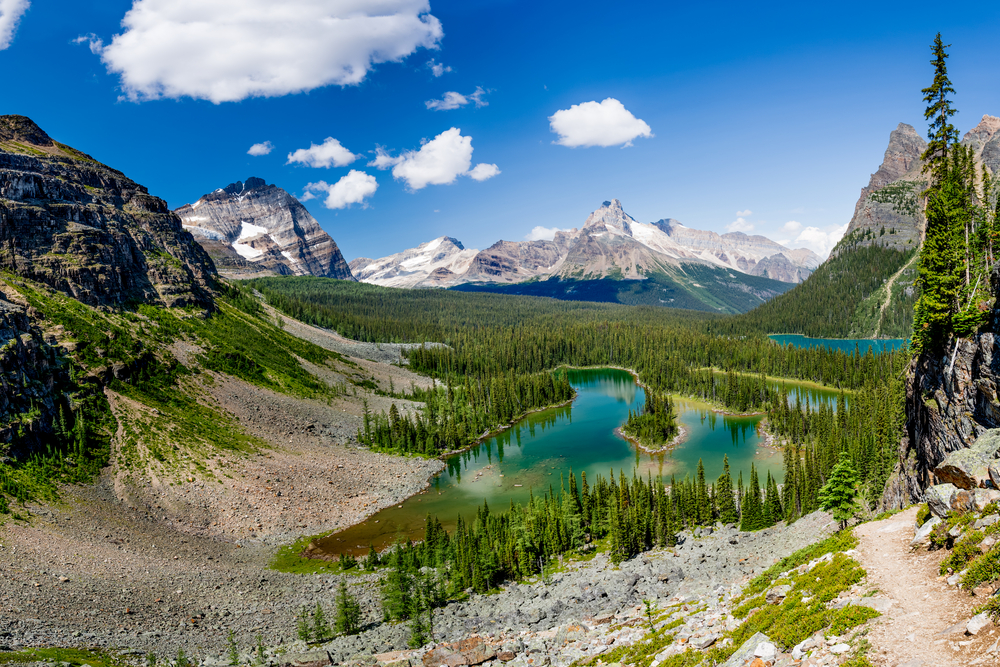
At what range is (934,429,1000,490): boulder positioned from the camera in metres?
21.8

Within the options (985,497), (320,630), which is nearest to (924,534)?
(985,497)

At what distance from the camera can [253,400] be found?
303 ft

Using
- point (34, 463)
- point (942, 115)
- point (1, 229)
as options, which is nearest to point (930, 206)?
point (942, 115)

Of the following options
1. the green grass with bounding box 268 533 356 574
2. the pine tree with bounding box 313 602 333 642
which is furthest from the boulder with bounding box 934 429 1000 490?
the green grass with bounding box 268 533 356 574

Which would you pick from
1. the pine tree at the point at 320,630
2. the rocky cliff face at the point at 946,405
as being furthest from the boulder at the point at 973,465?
the pine tree at the point at 320,630

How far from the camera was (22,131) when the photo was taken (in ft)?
414

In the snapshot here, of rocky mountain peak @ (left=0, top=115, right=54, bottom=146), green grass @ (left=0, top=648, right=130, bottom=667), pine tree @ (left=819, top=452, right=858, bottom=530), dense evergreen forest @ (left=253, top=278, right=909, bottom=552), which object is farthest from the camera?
rocky mountain peak @ (left=0, top=115, right=54, bottom=146)

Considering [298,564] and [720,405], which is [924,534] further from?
[720,405]

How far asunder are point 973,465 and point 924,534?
4911 millimetres

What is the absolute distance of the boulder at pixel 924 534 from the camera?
2063 cm

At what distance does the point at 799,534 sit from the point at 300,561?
2105 inches

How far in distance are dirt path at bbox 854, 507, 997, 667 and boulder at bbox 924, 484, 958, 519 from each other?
170 cm

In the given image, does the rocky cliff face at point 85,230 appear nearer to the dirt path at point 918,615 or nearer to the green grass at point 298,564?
the green grass at point 298,564

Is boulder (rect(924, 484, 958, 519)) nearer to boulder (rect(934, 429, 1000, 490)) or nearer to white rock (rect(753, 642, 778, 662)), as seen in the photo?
boulder (rect(934, 429, 1000, 490))
